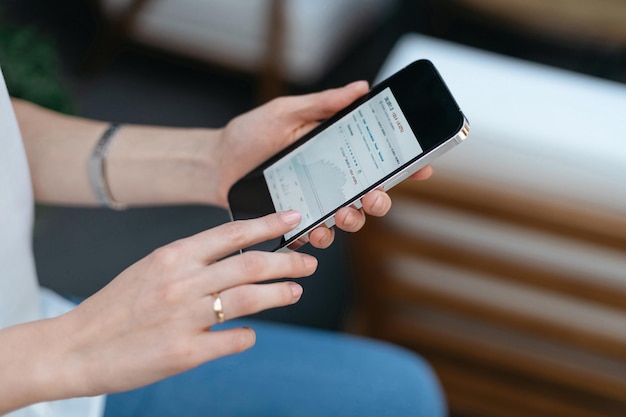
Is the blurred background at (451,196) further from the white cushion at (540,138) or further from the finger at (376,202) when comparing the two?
the finger at (376,202)

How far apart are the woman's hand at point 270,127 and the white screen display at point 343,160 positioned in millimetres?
25

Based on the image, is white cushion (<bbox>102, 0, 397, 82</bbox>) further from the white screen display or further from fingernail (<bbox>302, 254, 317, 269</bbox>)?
fingernail (<bbox>302, 254, 317, 269</bbox>)

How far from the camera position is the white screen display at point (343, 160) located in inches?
Answer: 23.2

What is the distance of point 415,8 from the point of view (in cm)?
207

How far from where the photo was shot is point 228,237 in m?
0.46

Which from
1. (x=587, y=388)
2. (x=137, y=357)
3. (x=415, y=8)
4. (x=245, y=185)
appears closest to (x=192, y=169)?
(x=245, y=185)

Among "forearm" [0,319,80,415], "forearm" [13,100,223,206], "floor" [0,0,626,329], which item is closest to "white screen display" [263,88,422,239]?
"forearm" [13,100,223,206]

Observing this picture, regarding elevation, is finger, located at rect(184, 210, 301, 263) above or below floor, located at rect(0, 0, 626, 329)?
below

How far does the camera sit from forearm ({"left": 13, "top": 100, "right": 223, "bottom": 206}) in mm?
702

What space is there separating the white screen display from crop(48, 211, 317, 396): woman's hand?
0.14 m

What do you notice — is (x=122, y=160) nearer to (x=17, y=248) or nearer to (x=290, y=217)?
(x=17, y=248)

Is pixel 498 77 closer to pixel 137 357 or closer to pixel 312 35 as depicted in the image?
pixel 137 357

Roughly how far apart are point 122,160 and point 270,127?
167mm

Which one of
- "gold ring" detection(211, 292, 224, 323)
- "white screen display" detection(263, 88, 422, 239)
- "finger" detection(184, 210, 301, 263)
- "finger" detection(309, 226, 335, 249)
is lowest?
"gold ring" detection(211, 292, 224, 323)
